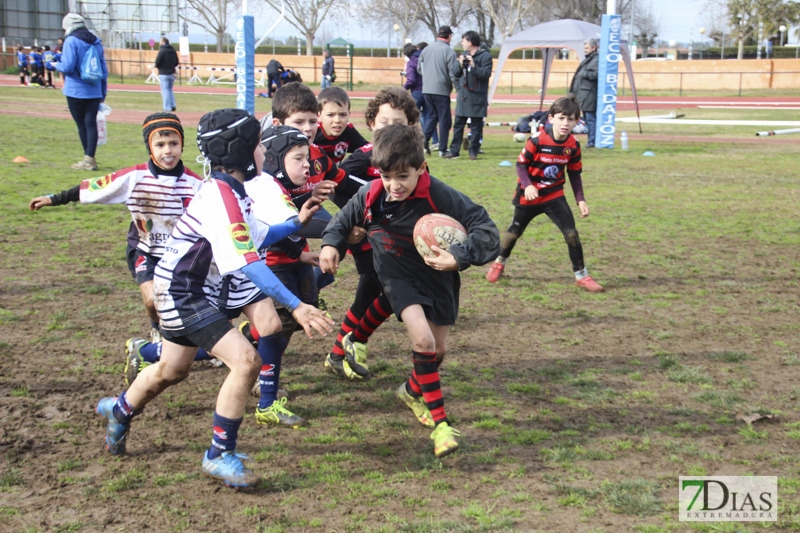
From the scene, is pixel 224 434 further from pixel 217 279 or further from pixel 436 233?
pixel 436 233

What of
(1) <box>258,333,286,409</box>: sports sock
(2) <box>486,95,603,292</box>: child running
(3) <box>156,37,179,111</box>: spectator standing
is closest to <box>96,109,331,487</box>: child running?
(1) <box>258,333,286,409</box>: sports sock

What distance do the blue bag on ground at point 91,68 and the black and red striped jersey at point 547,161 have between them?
7498mm

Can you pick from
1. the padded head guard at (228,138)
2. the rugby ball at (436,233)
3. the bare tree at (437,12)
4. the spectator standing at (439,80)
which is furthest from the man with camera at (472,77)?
the bare tree at (437,12)

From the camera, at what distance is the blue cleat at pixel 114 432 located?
392 cm

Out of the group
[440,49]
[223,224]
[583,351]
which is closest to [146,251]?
[223,224]

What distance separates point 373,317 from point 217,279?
145 centimetres

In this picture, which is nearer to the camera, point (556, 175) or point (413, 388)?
point (413, 388)

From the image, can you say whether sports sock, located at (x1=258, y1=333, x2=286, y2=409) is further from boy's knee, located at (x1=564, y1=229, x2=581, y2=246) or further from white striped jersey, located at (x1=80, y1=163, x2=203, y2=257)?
boy's knee, located at (x1=564, y1=229, x2=581, y2=246)

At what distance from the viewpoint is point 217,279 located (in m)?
3.89

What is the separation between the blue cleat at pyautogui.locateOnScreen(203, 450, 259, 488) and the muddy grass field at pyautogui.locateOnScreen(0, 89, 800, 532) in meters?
0.09

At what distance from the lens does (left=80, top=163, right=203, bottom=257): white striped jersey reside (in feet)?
14.9

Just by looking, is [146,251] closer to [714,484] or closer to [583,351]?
[583,351]

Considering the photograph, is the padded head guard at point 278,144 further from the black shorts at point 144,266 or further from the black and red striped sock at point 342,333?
the black and red striped sock at point 342,333

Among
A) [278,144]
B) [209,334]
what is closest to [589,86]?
[278,144]
